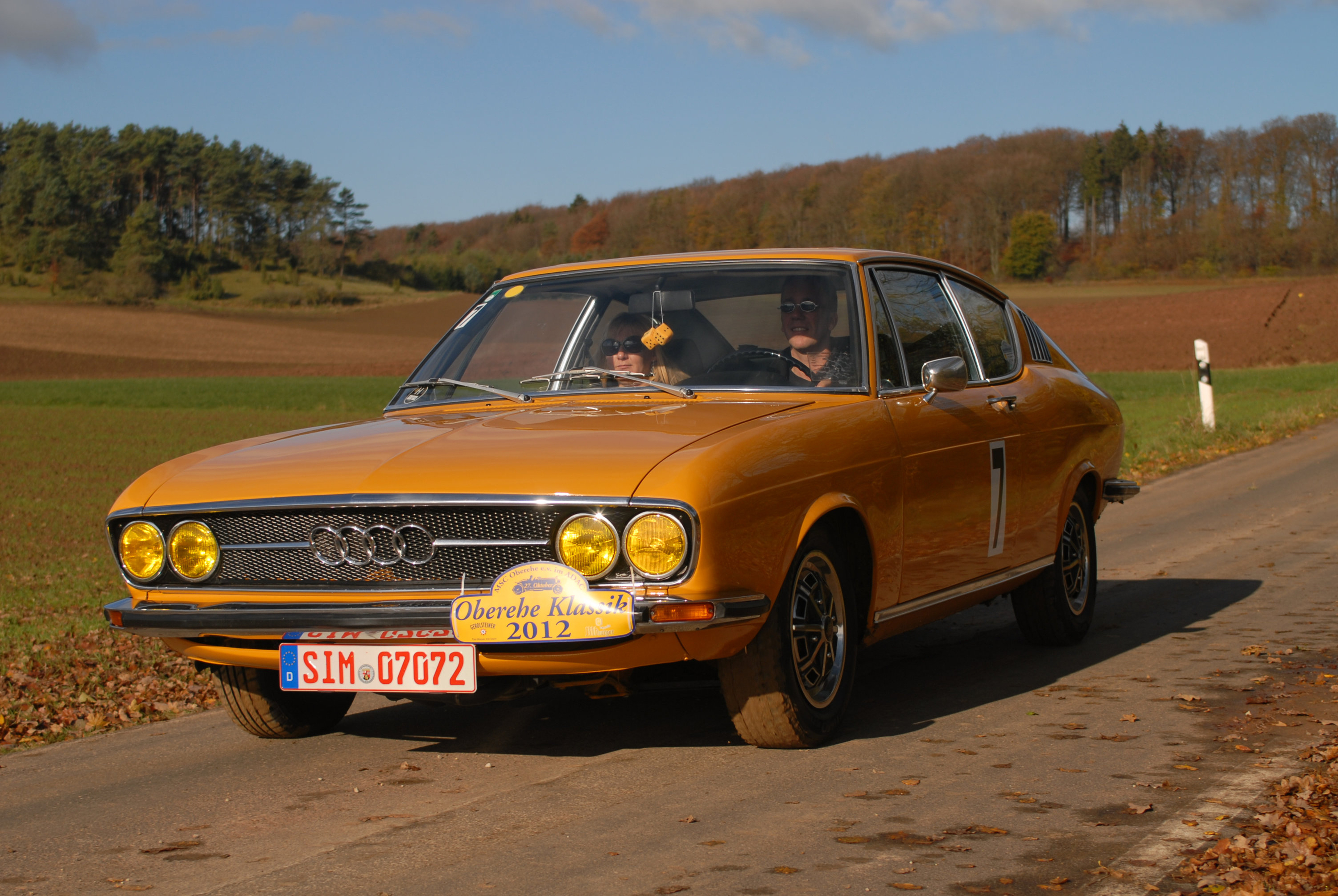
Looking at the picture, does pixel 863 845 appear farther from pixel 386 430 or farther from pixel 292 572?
pixel 386 430

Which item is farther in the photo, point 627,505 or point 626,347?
point 626,347

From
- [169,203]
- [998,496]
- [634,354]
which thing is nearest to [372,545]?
[634,354]

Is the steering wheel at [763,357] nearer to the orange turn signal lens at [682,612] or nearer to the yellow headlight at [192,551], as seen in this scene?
the orange turn signal lens at [682,612]

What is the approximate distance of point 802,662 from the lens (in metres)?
4.40

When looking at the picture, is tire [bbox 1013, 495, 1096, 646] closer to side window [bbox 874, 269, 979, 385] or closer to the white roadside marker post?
side window [bbox 874, 269, 979, 385]

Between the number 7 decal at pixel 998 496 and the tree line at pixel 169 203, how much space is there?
358 feet

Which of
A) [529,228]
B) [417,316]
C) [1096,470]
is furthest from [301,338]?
[1096,470]

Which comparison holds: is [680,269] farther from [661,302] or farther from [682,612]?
[682,612]

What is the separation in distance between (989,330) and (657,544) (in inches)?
119

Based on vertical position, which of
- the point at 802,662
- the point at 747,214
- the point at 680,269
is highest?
the point at 747,214

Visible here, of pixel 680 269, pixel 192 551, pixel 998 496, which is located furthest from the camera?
pixel 998 496

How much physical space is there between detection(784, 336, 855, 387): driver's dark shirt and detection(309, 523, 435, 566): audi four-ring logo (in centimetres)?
162

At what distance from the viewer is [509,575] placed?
3850mm

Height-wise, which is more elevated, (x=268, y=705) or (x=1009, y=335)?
(x=1009, y=335)
